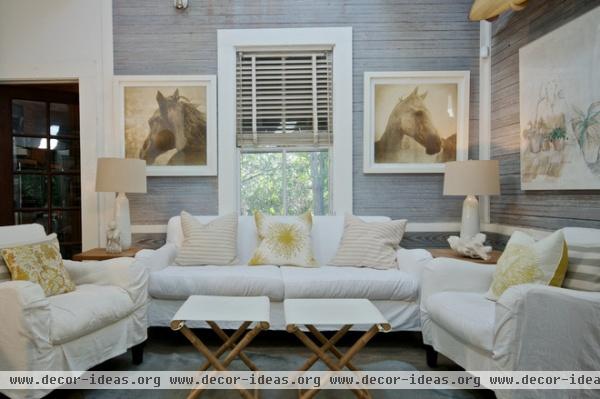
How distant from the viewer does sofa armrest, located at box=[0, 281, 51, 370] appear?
69.5 inches

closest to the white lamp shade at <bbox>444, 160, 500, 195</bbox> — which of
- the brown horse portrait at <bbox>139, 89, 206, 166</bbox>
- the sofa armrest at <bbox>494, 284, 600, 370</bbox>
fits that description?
the sofa armrest at <bbox>494, 284, 600, 370</bbox>

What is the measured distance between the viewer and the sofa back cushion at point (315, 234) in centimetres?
327

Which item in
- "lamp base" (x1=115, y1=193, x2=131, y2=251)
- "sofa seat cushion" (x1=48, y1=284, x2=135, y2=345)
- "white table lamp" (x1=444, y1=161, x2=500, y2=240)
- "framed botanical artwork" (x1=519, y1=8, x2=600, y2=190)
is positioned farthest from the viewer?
Result: "lamp base" (x1=115, y1=193, x2=131, y2=251)

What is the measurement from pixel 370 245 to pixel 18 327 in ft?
7.49

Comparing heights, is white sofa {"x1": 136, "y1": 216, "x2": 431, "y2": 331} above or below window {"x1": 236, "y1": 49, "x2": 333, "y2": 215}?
below

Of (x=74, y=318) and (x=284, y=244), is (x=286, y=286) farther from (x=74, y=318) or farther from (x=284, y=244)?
(x=74, y=318)

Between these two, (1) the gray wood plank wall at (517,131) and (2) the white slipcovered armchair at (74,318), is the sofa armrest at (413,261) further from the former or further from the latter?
(2) the white slipcovered armchair at (74,318)

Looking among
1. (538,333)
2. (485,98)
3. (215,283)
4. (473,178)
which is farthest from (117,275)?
(485,98)

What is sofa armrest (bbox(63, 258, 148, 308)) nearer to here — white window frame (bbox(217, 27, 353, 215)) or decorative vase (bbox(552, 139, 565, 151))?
white window frame (bbox(217, 27, 353, 215))

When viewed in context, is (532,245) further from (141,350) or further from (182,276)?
(141,350)

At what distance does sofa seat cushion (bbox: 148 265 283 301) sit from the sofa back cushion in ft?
1.72

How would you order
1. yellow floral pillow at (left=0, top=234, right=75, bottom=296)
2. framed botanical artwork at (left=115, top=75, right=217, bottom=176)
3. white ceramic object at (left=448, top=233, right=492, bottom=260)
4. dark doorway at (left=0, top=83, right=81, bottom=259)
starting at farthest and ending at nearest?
Result: dark doorway at (left=0, top=83, right=81, bottom=259), framed botanical artwork at (left=115, top=75, right=217, bottom=176), white ceramic object at (left=448, top=233, right=492, bottom=260), yellow floral pillow at (left=0, top=234, right=75, bottom=296)

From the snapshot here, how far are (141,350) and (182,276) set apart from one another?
538 mm

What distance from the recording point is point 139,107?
11.7 ft
